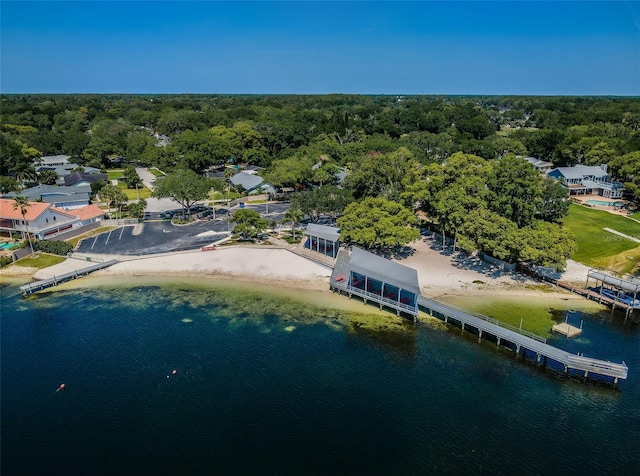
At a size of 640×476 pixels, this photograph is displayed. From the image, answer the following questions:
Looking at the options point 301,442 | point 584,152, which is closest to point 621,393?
point 301,442

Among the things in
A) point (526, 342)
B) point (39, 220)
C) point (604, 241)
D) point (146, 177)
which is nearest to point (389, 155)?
point (604, 241)

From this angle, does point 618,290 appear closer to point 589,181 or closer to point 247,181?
point 589,181

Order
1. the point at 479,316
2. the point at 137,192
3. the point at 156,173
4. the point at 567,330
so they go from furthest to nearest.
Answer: the point at 156,173
the point at 137,192
the point at 479,316
the point at 567,330

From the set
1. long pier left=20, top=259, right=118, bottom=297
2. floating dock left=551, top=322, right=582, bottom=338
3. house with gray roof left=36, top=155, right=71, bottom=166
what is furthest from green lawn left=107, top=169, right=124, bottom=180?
floating dock left=551, top=322, right=582, bottom=338

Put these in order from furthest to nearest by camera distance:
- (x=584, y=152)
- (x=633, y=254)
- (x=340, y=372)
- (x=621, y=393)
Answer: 1. (x=584, y=152)
2. (x=633, y=254)
3. (x=340, y=372)
4. (x=621, y=393)

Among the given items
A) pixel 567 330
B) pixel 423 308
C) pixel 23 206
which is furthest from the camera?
pixel 23 206

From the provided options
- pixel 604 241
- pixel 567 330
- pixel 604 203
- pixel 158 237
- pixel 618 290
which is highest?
pixel 604 203

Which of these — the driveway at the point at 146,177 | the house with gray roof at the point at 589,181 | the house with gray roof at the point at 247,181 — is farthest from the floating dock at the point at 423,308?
the driveway at the point at 146,177

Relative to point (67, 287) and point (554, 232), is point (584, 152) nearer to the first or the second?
point (554, 232)

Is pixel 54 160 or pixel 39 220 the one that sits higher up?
pixel 54 160
